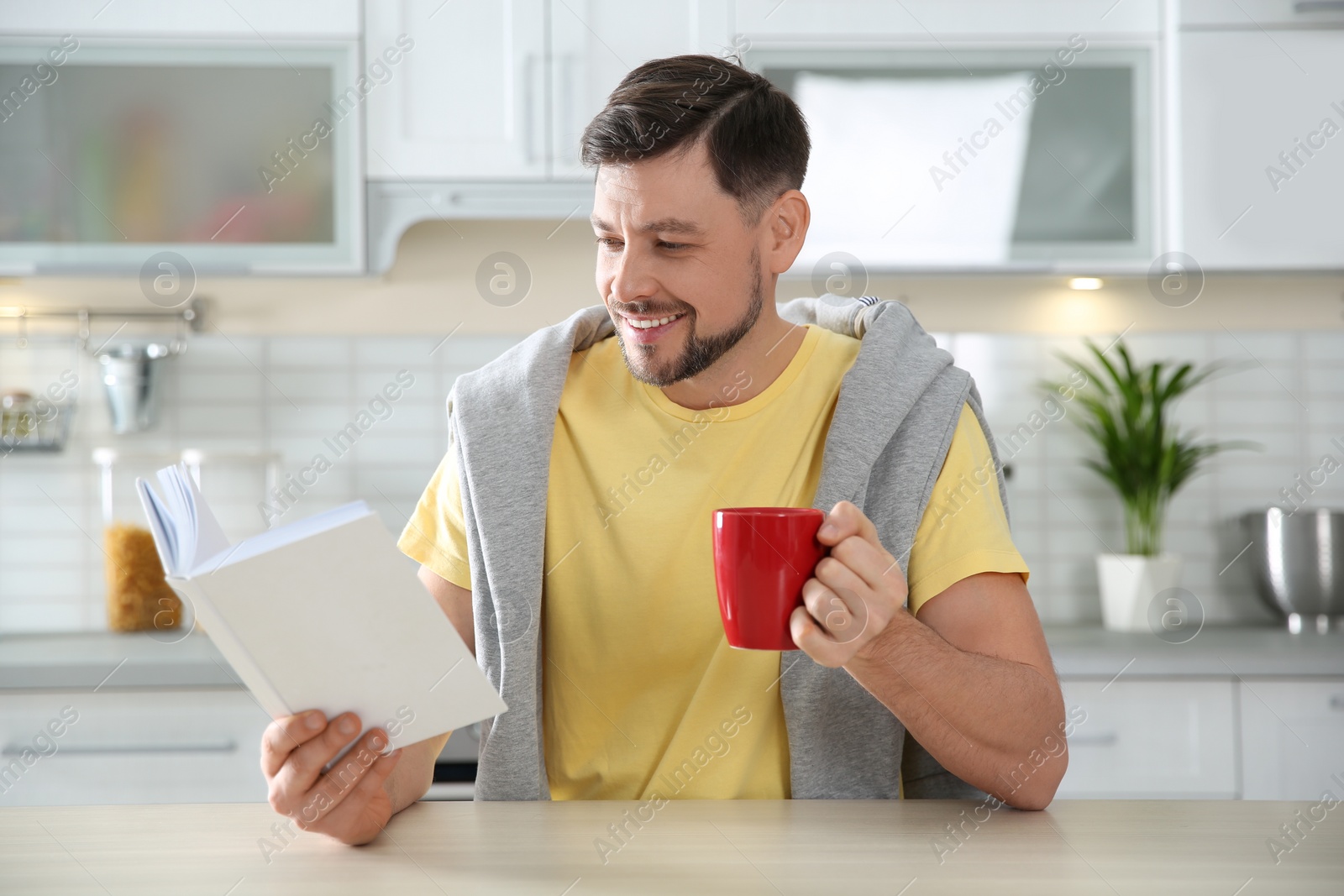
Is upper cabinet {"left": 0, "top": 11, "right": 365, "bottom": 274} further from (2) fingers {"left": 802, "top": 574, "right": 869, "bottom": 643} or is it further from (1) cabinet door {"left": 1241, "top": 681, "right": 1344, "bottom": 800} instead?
(1) cabinet door {"left": 1241, "top": 681, "right": 1344, "bottom": 800}

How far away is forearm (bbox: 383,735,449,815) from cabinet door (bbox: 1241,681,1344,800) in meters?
1.55

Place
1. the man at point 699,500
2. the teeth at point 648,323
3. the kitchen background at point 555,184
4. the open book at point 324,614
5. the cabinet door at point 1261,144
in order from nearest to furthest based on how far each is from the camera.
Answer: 1. the open book at point 324,614
2. the man at point 699,500
3. the teeth at point 648,323
4. the kitchen background at point 555,184
5. the cabinet door at point 1261,144

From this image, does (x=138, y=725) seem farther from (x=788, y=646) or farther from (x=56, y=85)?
(x=788, y=646)

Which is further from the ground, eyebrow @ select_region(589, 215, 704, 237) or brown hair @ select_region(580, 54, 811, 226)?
brown hair @ select_region(580, 54, 811, 226)

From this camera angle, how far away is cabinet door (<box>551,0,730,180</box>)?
2.11 metres

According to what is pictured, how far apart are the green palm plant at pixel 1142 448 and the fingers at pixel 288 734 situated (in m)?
1.92

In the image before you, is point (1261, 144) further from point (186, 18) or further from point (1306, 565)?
point (186, 18)

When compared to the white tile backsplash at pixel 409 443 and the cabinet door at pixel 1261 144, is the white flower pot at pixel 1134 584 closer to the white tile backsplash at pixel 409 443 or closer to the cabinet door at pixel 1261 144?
the white tile backsplash at pixel 409 443

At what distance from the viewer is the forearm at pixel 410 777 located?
0.83 meters

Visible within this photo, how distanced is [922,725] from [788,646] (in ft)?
0.71

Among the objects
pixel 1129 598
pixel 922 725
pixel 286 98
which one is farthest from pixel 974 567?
pixel 286 98

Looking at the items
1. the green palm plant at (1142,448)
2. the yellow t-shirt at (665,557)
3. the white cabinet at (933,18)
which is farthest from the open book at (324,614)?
the green palm plant at (1142,448)

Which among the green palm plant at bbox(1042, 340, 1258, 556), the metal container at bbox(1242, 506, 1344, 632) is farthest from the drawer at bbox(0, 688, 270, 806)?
the metal container at bbox(1242, 506, 1344, 632)

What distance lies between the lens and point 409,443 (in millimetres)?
2352
